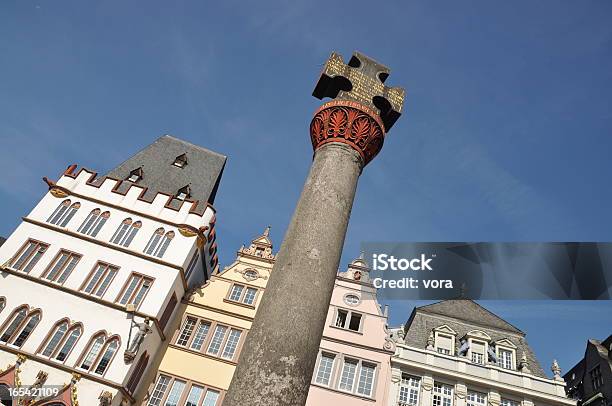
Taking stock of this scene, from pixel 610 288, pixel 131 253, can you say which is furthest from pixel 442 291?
pixel 131 253

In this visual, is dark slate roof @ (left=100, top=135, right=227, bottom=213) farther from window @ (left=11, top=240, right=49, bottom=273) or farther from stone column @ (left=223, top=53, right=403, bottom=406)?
stone column @ (left=223, top=53, right=403, bottom=406)

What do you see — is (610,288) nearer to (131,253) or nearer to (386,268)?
(386,268)

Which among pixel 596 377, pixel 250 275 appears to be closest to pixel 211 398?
pixel 250 275

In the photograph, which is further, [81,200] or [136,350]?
[81,200]

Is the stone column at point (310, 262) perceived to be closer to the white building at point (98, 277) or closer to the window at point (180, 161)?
the white building at point (98, 277)

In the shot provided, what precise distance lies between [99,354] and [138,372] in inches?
84.4

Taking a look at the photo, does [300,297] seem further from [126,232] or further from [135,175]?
[135,175]

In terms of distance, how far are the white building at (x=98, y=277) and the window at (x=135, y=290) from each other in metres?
0.05

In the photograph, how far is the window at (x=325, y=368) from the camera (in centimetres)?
2228

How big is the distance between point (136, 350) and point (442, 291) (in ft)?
46.6

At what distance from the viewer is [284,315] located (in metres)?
6.55

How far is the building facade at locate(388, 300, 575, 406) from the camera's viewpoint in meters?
22.8

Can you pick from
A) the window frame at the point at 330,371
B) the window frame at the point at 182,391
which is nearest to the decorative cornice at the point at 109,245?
the window frame at the point at 182,391

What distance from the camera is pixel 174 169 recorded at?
102 feet
